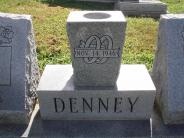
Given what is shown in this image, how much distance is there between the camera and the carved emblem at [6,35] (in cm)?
427

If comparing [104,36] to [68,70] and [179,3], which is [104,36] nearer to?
[68,70]

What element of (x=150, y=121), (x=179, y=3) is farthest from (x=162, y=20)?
(x=179, y=3)

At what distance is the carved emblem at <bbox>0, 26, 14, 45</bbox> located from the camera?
4.27m

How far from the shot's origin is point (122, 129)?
4.18 meters

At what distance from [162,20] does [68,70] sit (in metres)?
1.43

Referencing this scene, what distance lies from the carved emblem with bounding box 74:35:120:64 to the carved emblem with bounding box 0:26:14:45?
35.2 inches

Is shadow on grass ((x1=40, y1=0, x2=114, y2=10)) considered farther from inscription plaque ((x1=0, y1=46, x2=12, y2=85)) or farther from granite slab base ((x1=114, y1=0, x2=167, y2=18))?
inscription plaque ((x1=0, y1=46, x2=12, y2=85))

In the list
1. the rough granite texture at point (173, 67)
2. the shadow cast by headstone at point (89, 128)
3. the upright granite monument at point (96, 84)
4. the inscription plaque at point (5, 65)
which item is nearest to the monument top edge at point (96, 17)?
the upright granite monument at point (96, 84)

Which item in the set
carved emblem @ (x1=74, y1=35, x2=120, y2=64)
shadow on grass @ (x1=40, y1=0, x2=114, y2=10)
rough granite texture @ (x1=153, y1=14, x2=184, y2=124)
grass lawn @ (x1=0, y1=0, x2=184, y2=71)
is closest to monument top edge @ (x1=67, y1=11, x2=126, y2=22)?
carved emblem @ (x1=74, y1=35, x2=120, y2=64)

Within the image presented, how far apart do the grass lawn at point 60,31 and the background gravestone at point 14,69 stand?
1671 mm

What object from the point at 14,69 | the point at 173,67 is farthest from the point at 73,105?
the point at 173,67

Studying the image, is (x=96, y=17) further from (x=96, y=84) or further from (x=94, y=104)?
(x=94, y=104)

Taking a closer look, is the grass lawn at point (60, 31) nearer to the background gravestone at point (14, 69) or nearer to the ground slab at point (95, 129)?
the background gravestone at point (14, 69)

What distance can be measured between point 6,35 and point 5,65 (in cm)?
38
